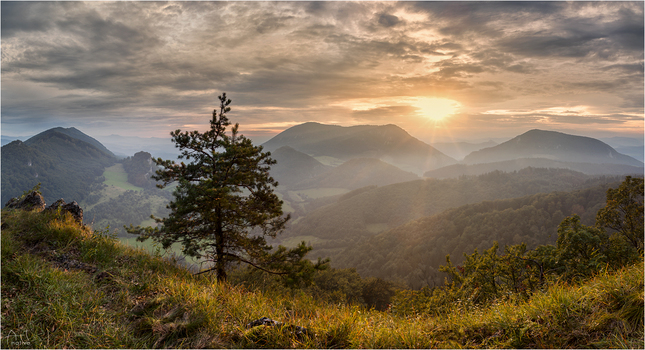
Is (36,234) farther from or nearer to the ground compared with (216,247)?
farther from the ground

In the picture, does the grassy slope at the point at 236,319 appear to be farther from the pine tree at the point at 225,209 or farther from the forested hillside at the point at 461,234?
the forested hillside at the point at 461,234

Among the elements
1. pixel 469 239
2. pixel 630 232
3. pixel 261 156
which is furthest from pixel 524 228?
pixel 261 156

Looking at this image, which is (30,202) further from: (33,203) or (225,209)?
(225,209)

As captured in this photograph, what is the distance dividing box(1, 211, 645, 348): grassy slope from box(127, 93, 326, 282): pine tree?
6038mm

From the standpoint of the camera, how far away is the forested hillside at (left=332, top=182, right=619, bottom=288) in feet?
392

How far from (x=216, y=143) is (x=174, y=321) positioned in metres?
9.42

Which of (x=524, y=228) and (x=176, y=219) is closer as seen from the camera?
(x=176, y=219)

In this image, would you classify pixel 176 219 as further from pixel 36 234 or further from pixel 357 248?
pixel 357 248

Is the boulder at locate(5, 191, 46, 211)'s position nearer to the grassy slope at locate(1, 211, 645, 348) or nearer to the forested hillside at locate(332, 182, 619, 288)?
the grassy slope at locate(1, 211, 645, 348)

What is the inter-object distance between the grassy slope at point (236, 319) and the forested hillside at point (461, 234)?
113m

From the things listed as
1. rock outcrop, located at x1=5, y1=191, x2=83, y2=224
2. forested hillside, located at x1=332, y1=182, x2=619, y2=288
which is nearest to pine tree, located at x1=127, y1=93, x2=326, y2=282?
rock outcrop, located at x1=5, y1=191, x2=83, y2=224

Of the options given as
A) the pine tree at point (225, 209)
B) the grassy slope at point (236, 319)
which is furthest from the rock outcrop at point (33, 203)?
the grassy slope at point (236, 319)

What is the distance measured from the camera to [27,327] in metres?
3.35

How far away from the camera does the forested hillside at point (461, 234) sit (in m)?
119
